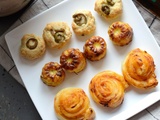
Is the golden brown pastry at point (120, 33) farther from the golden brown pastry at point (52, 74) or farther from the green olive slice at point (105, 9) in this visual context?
the golden brown pastry at point (52, 74)

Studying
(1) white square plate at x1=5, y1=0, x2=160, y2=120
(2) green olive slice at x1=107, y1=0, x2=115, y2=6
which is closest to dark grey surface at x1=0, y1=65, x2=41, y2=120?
(1) white square plate at x1=5, y1=0, x2=160, y2=120

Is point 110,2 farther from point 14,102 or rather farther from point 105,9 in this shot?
point 14,102

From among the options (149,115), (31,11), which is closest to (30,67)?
(31,11)

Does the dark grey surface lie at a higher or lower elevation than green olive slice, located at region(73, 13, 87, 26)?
lower

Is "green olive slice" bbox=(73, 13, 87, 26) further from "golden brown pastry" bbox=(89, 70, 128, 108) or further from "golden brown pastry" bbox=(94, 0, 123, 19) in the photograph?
"golden brown pastry" bbox=(89, 70, 128, 108)

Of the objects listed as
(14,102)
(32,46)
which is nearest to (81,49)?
(32,46)

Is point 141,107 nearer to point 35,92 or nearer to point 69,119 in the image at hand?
point 69,119

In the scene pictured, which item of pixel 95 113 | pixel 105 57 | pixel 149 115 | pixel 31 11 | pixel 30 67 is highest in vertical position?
pixel 31 11

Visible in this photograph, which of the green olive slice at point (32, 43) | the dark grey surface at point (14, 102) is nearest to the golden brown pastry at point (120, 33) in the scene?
the green olive slice at point (32, 43)
